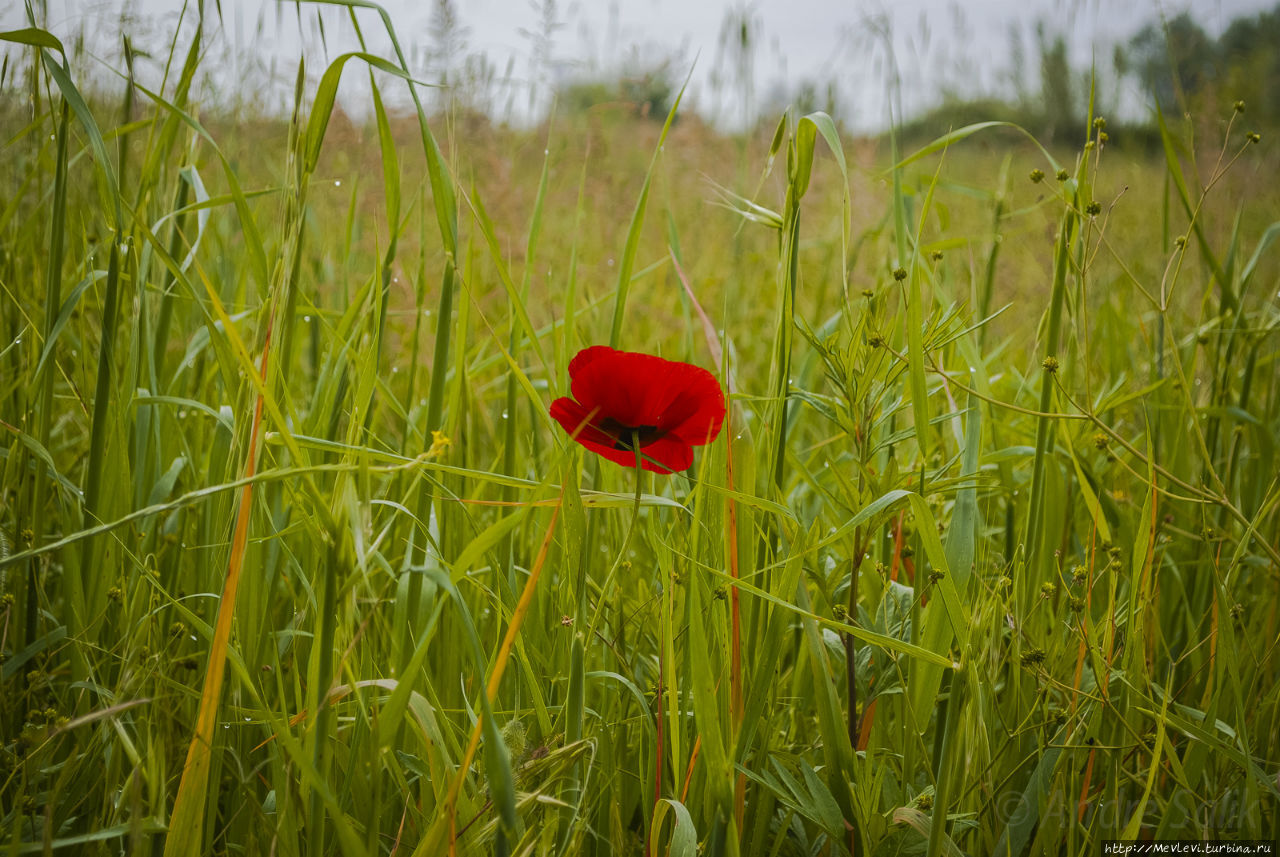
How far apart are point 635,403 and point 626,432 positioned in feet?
0.12

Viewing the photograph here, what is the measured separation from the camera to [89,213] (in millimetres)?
1415

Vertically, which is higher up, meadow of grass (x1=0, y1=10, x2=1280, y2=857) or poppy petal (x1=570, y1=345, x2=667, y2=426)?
poppy petal (x1=570, y1=345, x2=667, y2=426)

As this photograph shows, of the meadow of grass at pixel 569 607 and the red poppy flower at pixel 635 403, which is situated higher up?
the red poppy flower at pixel 635 403

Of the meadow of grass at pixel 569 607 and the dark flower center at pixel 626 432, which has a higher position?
the dark flower center at pixel 626 432

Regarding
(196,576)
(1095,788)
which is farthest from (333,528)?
(1095,788)

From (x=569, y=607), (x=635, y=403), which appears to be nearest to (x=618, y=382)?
(x=635, y=403)

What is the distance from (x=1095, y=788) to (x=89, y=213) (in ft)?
5.91

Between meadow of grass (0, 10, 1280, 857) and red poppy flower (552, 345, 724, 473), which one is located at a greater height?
red poppy flower (552, 345, 724, 473)

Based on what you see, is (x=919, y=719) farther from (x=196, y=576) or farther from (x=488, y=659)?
(x=196, y=576)

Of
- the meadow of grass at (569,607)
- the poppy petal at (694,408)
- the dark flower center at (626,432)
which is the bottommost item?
the meadow of grass at (569,607)

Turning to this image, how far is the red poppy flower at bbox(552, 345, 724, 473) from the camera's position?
0.65m

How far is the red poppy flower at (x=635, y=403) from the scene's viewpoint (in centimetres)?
65

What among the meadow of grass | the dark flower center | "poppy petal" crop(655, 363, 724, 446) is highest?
"poppy petal" crop(655, 363, 724, 446)

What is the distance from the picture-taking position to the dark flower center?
0.68 m
